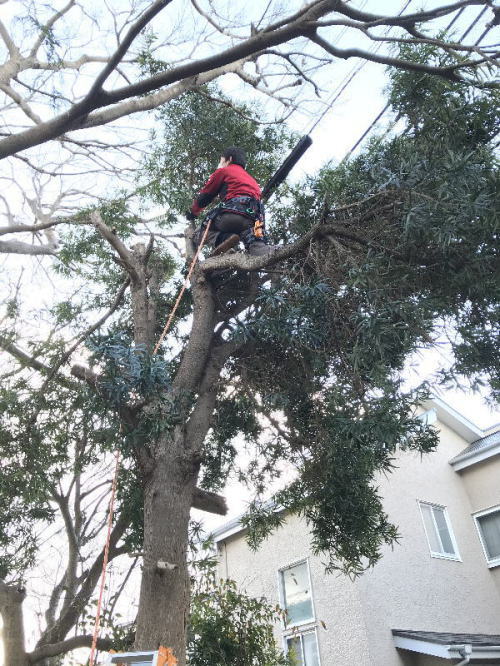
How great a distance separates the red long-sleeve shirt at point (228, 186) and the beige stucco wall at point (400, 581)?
4856mm

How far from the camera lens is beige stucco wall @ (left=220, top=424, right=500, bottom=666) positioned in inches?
355

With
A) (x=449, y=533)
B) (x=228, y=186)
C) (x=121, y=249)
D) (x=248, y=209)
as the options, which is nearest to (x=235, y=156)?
(x=228, y=186)

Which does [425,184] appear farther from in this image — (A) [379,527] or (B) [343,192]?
(A) [379,527]

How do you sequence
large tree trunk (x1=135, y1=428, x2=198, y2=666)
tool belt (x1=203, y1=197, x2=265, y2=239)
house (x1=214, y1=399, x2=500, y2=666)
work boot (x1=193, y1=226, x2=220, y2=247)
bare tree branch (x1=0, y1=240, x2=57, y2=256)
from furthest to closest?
1. bare tree branch (x1=0, y1=240, x2=57, y2=256)
2. house (x1=214, y1=399, x2=500, y2=666)
3. work boot (x1=193, y1=226, x2=220, y2=247)
4. tool belt (x1=203, y1=197, x2=265, y2=239)
5. large tree trunk (x1=135, y1=428, x2=198, y2=666)

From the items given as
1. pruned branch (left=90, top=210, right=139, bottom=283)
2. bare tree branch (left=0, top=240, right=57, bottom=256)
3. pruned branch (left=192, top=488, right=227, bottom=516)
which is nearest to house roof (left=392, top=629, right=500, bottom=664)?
pruned branch (left=192, top=488, right=227, bottom=516)

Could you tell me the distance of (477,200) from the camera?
391 cm

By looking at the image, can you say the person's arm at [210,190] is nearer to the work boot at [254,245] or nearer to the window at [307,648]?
the work boot at [254,245]

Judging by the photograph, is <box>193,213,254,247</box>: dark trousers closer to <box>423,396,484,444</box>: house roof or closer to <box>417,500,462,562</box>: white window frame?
<box>417,500,462,562</box>: white window frame

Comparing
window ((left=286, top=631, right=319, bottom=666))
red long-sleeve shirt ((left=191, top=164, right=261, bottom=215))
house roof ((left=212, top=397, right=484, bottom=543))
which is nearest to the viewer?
red long-sleeve shirt ((left=191, top=164, right=261, bottom=215))

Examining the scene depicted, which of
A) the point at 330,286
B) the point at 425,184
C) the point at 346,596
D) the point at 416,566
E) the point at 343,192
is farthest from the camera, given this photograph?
the point at 416,566

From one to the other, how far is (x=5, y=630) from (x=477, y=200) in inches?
250

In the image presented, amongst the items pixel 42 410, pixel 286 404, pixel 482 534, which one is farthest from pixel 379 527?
pixel 482 534

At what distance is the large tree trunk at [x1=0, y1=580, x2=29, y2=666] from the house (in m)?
3.72

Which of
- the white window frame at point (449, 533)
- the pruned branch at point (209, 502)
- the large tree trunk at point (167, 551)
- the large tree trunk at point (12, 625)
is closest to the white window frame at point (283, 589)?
the white window frame at point (449, 533)
